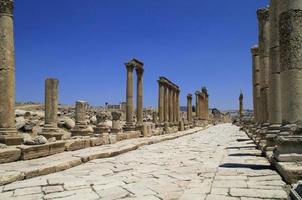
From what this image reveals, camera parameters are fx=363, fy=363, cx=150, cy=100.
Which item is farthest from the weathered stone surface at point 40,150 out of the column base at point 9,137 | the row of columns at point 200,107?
the row of columns at point 200,107

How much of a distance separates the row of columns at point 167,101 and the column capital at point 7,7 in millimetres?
22492

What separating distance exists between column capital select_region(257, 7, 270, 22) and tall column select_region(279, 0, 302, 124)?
30.1ft

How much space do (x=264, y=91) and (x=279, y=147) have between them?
1033 cm

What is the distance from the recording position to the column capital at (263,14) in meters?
17.1

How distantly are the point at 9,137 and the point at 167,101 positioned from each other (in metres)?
25.5

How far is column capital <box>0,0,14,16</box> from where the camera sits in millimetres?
12258

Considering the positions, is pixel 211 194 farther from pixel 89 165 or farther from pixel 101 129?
pixel 101 129

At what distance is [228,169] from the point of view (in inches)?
328

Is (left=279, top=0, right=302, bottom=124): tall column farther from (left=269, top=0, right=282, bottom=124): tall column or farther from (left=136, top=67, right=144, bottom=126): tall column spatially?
(left=136, top=67, right=144, bottom=126): tall column

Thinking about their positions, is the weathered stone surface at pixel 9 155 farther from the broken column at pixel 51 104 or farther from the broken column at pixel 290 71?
the broken column at pixel 51 104

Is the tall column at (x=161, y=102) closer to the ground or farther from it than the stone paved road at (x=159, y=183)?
farther from it

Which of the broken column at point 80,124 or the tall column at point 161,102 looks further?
the tall column at point 161,102

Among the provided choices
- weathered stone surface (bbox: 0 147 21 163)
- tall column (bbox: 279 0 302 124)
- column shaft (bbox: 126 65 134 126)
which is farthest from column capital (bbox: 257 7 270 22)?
weathered stone surface (bbox: 0 147 21 163)

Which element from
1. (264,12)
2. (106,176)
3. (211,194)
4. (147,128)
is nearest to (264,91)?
(264,12)
